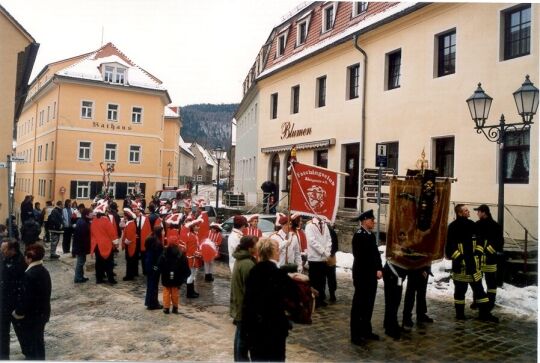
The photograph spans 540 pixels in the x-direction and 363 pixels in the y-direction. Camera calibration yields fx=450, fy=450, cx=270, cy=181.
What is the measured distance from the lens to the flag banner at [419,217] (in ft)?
23.3

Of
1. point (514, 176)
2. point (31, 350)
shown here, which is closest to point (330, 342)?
point (31, 350)

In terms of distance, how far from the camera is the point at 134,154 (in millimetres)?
33938

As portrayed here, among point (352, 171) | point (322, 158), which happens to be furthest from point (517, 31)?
point (322, 158)

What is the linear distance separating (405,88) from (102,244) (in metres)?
10.4

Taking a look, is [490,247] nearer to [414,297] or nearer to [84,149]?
[414,297]

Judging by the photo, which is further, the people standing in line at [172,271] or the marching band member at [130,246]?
the marching band member at [130,246]

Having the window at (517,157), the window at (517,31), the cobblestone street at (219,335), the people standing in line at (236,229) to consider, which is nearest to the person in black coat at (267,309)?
the cobblestone street at (219,335)

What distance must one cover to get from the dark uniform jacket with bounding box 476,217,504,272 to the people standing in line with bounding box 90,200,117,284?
738cm

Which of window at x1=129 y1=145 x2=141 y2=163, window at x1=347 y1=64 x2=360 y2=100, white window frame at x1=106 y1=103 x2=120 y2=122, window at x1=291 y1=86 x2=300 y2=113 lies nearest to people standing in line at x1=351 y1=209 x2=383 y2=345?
window at x1=347 y1=64 x2=360 y2=100

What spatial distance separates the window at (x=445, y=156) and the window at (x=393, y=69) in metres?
2.85

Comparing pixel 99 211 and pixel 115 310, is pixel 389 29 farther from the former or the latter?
pixel 115 310

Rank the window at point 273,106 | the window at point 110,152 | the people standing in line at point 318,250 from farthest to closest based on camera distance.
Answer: the window at point 110,152
the window at point 273,106
the people standing in line at point 318,250

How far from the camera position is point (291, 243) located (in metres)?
7.71

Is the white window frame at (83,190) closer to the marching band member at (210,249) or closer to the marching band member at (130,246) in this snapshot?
the marching band member at (130,246)
